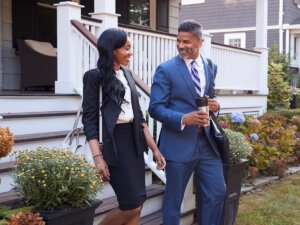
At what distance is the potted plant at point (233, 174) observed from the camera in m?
4.38

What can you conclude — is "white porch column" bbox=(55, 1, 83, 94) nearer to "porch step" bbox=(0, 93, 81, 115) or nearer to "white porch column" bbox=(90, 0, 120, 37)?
"porch step" bbox=(0, 93, 81, 115)

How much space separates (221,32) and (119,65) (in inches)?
732

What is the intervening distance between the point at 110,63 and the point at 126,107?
0.97 feet

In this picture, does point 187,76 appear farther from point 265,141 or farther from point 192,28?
point 265,141

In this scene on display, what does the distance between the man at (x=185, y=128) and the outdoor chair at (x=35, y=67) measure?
183 inches

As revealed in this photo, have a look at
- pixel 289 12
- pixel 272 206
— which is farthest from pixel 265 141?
pixel 289 12

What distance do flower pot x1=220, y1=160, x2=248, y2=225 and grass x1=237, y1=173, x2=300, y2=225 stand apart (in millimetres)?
522

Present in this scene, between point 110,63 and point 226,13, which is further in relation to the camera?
point 226,13

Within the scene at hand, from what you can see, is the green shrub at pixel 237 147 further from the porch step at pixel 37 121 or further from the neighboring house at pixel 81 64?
the porch step at pixel 37 121

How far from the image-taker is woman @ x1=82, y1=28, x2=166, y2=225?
2.85 metres

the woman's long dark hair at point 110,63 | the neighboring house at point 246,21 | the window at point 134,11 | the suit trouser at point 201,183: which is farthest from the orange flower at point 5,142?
the neighboring house at point 246,21

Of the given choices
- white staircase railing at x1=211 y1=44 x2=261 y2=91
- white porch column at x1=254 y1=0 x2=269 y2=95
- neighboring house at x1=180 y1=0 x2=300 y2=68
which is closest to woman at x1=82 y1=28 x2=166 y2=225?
white staircase railing at x1=211 y1=44 x2=261 y2=91

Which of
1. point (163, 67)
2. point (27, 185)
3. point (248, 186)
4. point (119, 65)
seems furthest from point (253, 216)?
point (27, 185)

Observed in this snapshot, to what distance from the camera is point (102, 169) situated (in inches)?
110
